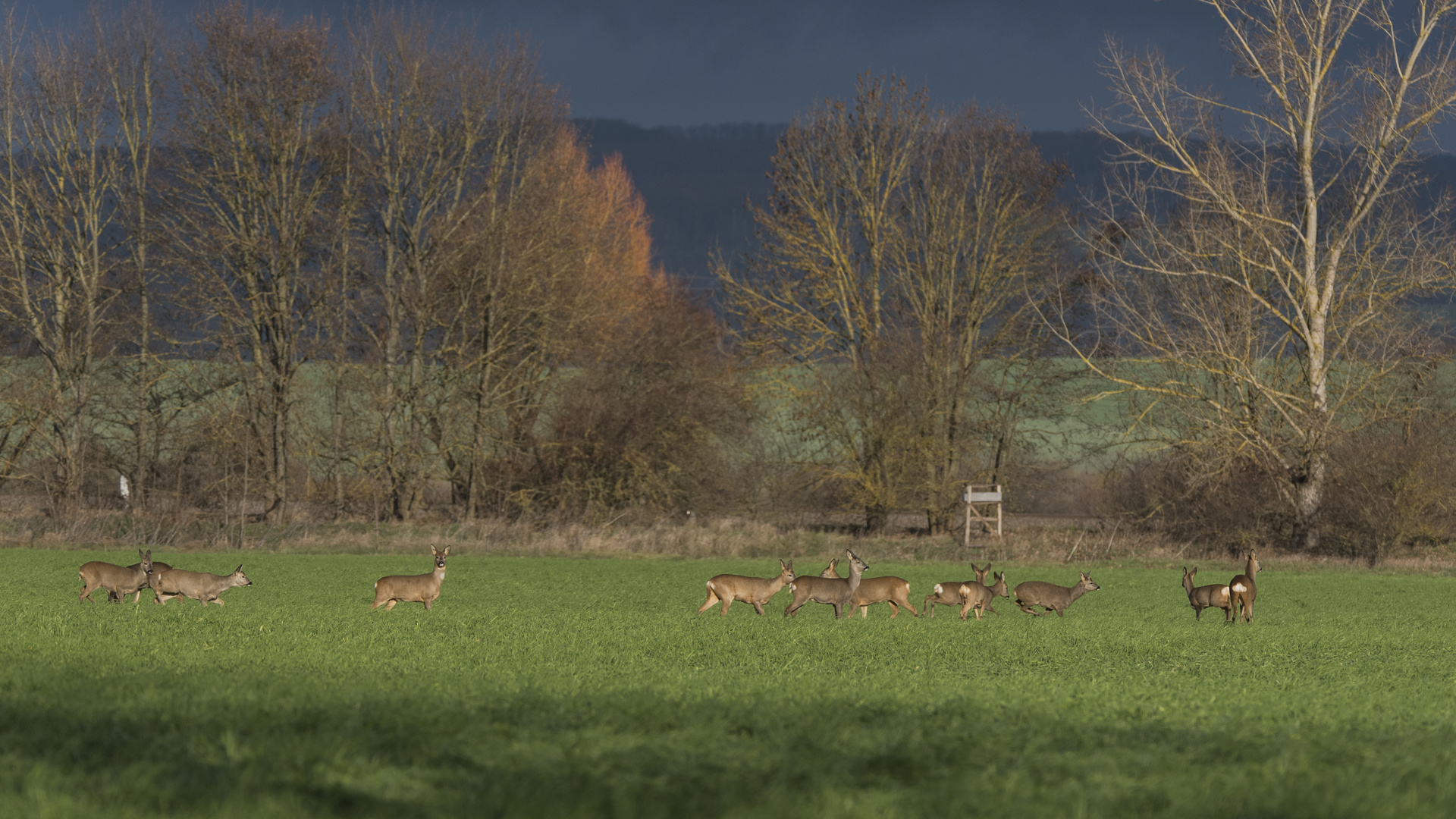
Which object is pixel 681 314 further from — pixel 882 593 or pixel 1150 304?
pixel 882 593

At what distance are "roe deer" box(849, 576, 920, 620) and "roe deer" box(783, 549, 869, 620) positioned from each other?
19 centimetres

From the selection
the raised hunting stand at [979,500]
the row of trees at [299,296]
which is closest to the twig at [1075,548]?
the raised hunting stand at [979,500]

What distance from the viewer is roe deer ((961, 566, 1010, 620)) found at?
18047 mm

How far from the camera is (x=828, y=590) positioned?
57.8 ft

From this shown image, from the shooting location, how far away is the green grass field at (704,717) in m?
5.98

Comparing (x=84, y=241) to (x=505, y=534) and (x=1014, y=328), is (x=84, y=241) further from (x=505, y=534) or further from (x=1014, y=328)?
(x=1014, y=328)

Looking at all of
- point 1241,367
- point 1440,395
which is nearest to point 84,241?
point 1241,367

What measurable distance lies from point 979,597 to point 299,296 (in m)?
29.1

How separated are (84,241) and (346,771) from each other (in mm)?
38522

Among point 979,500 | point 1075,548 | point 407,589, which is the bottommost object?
point 1075,548

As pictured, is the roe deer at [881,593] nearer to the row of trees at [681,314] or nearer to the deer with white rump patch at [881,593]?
the deer with white rump patch at [881,593]

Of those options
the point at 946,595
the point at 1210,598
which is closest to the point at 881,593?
the point at 946,595

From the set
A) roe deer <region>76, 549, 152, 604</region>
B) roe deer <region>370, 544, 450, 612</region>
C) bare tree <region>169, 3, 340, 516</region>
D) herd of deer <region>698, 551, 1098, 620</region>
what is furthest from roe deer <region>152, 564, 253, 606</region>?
bare tree <region>169, 3, 340, 516</region>

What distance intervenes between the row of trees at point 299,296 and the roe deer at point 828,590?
22725mm
